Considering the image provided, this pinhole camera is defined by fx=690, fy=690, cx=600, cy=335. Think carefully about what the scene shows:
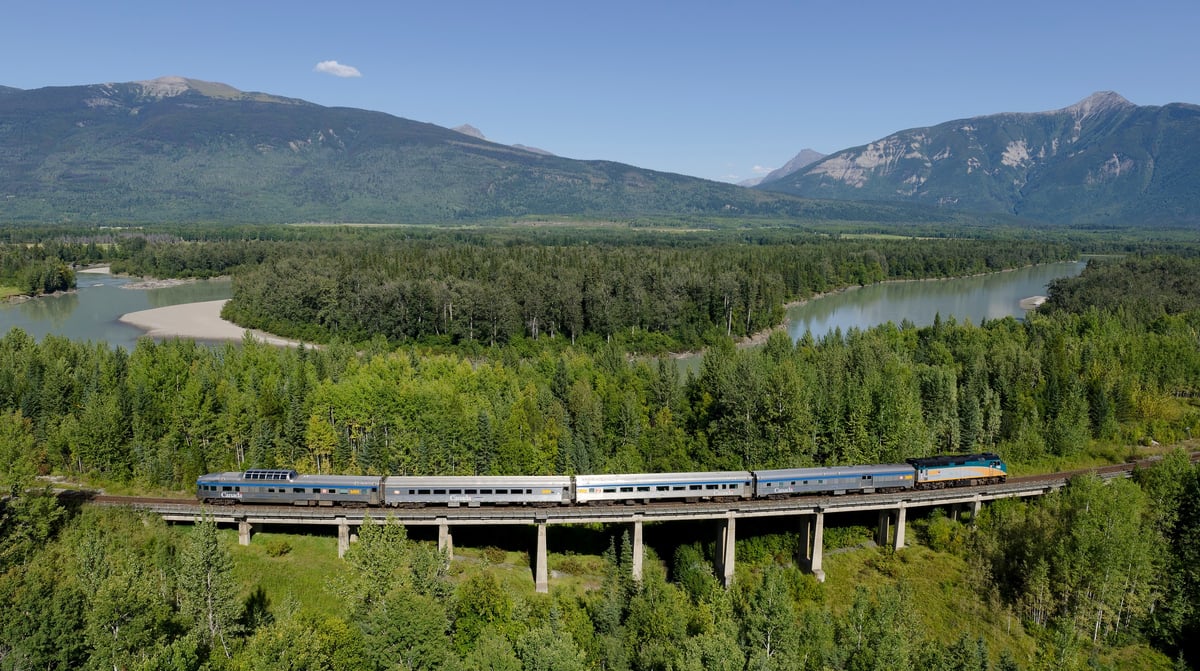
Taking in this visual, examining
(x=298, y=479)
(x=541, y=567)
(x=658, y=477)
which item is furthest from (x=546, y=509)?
(x=298, y=479)

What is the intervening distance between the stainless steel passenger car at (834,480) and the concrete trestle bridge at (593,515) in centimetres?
60

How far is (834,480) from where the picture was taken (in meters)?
43.9

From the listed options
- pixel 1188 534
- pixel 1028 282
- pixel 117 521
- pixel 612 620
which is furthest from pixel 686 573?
pixel 1028 282

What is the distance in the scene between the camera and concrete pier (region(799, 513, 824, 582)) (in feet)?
142

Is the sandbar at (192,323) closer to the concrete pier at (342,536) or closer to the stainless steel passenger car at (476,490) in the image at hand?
the concrete pier at (342,536)

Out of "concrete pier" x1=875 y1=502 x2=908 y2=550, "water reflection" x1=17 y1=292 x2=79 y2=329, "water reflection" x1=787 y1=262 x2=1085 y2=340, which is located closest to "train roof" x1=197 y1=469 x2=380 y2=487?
"concrete pier" x1=875 y1=502 x2=908 y2=550

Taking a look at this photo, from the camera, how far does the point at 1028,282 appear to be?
184 meters

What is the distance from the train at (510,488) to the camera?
41.2 m

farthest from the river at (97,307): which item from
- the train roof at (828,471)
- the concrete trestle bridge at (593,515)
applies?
the train roof at (828,471)

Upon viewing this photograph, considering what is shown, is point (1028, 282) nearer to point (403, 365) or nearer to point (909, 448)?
point (909, 448)

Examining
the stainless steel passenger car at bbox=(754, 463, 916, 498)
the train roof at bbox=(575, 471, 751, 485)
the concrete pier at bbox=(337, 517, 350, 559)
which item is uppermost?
the train roof at bbox=(575, 471, 751, 485)

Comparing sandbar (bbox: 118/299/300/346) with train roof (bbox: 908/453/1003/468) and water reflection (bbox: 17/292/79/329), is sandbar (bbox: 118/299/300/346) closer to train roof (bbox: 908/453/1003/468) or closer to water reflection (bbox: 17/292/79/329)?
water reflection (bbox: 17/292/79/329)

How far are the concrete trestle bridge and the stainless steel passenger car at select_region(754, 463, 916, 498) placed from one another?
1.97ft

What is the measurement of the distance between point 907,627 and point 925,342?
5686 cm
